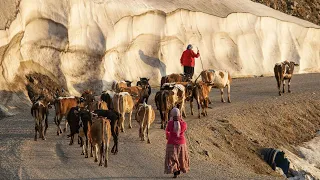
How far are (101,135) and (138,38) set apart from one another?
18664mm

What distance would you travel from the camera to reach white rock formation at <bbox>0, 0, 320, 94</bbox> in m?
31.7

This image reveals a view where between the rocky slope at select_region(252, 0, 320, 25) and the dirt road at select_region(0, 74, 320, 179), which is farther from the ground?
the rocky slope at select_region(252, 0, 320, 25)

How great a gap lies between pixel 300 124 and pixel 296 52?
1450cm

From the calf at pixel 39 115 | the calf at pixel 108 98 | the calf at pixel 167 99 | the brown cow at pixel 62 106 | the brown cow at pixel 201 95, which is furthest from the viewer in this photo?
the brown cow at pixel 201 95

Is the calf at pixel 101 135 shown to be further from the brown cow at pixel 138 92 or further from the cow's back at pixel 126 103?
the brown cow at pixel 138 92

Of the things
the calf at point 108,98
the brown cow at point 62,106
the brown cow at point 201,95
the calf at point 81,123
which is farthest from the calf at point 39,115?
the brown cow at point 201,95

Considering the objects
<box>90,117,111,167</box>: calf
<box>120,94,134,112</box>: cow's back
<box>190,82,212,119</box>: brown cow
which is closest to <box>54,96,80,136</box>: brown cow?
<box>120,94,134,112</box>: cow's back

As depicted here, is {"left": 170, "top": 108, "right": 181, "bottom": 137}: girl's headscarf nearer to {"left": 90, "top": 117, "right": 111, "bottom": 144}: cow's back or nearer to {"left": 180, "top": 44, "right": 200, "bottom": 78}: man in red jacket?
{"left": 90, "top": 117, "right": 111, "bottom": 144}: cow's back

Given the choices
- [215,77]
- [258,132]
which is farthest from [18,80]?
[258,132]

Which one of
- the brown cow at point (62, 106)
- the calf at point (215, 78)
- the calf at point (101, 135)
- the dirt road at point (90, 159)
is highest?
the calf at point (215, 78)

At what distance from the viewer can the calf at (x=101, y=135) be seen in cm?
1812

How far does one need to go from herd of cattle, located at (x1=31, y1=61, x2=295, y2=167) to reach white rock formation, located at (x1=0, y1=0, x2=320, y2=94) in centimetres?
528

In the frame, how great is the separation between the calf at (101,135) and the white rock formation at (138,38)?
11939 millimetres

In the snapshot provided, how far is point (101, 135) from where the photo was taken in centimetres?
1811
